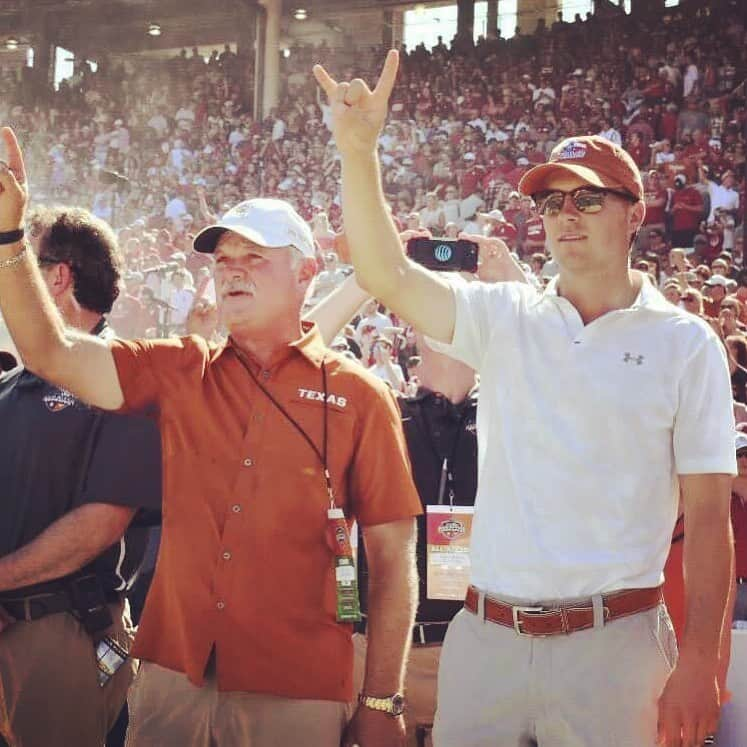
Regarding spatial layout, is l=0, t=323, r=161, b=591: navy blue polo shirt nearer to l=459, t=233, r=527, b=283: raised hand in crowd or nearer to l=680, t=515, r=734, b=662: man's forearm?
l=459, t=233, r=527, b=283: raised hand in crowd

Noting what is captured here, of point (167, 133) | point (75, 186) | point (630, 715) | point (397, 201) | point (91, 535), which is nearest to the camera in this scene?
point (630, 715)

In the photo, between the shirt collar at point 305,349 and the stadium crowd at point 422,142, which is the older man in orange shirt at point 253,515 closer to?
the shirt collar at point 305,349

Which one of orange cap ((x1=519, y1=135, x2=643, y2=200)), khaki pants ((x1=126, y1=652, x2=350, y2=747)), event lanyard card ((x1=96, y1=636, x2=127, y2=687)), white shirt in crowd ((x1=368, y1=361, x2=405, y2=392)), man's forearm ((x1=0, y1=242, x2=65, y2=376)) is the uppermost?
orange cap ((x1=519, y1=135, x2=643, y2=200))

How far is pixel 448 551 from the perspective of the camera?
308cm

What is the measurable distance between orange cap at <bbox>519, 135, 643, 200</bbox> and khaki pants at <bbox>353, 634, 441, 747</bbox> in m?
1.56

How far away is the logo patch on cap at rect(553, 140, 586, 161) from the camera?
7.04 ft

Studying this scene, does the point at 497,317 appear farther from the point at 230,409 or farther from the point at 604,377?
the point at 230,409

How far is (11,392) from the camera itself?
105 inches

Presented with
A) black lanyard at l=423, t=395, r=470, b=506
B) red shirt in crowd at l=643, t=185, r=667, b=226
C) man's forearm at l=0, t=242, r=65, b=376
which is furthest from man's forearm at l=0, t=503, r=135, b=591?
red shirt in crowd at l=643, t=185, r=667, b=226

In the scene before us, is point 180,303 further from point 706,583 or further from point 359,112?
point 706,583

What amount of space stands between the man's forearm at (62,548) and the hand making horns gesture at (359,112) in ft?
3.60

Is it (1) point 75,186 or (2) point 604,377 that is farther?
(1) point 75,186

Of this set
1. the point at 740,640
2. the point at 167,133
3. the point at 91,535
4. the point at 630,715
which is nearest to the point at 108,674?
the point at 91,535

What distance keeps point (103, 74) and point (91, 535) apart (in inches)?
844
